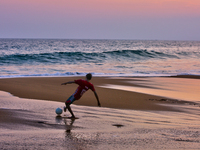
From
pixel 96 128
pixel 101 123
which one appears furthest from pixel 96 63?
pixel 96 128

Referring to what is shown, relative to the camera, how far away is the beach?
178 inches

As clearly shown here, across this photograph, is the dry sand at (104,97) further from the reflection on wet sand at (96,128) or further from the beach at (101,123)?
the reflection on wet sand at (96,128)

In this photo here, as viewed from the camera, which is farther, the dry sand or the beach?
the dry sand

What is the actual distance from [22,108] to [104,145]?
3.72 metres

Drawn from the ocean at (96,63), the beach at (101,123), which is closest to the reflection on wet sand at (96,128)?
the beach at (101,123)

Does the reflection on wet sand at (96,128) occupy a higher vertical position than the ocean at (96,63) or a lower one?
higher

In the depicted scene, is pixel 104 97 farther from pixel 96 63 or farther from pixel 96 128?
pixel 96 63

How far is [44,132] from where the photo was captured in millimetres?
5062

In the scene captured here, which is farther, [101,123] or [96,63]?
[96,63]

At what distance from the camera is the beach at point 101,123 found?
4516 millimetres

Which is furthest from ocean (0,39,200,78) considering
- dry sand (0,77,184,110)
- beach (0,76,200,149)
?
beach (0,76,200,149)

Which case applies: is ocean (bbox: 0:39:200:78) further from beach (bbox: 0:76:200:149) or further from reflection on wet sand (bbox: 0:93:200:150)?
reflection on wet sand (bbox: 0:93:200:150)

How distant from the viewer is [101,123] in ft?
19.8

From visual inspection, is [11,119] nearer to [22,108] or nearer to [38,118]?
[38,118]
